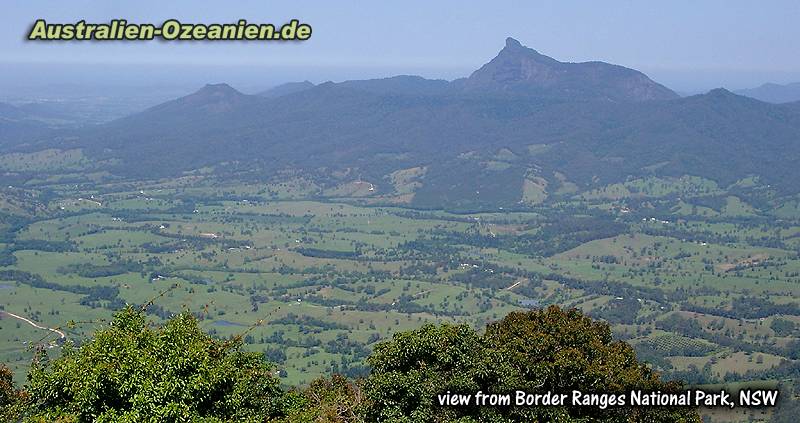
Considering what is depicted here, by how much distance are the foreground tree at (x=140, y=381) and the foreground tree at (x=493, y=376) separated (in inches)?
156

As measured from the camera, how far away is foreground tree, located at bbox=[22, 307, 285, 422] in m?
15.8

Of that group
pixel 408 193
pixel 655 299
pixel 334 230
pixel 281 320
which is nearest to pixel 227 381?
pixel 281 320

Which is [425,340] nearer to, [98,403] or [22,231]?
[98,403]

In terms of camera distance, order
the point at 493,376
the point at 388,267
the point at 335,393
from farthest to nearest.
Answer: the point at 388,267 < the point at 335,393 < the point at 493,376

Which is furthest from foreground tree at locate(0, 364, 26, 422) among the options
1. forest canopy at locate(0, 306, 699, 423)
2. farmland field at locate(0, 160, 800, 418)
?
farmland field at locate(0, 160, 800, 418)

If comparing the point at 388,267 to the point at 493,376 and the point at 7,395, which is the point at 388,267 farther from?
the point at 493,376

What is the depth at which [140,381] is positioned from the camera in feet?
52.2

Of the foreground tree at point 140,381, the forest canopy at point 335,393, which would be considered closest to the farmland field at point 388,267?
the forest canopy at point 335,393

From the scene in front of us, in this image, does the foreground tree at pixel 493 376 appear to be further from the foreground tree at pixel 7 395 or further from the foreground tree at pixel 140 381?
the foreground tree at pixel 7 395

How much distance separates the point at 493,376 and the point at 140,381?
934 centimetres

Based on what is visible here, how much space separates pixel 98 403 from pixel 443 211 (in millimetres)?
152015

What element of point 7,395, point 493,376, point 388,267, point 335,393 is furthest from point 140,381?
point 388,267

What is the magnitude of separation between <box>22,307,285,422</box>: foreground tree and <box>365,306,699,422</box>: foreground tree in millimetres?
3969

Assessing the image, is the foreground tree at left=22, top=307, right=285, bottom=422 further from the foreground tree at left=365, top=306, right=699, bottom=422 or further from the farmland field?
the farmland field
